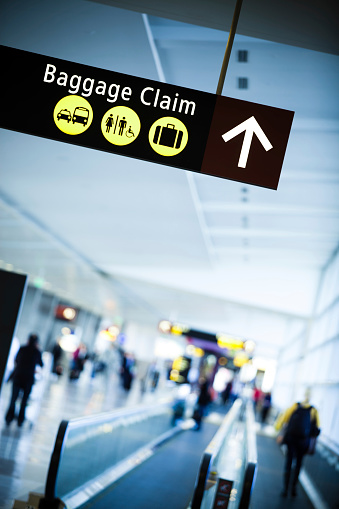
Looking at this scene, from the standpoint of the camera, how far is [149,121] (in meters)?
4.94

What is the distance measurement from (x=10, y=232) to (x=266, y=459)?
9.37m

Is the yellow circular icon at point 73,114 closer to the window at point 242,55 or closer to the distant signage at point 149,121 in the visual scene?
the distant signage at point 149,121

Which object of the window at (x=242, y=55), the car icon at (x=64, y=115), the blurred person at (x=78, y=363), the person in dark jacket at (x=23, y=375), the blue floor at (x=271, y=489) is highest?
the window at (x=242, y=55)

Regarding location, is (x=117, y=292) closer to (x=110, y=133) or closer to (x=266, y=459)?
(x=266, y=459)

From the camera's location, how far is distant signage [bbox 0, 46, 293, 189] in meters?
4.89

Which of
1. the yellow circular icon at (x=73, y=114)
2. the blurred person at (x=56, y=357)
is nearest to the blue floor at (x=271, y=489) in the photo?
the yellow circular icon at (x=73, y=114)

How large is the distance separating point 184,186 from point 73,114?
636cm

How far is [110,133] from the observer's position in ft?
16.2

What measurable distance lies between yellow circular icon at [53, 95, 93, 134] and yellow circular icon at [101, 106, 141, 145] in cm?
15

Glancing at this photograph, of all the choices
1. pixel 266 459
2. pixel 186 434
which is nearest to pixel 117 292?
pixel 186 434

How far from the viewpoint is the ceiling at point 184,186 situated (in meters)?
6.52

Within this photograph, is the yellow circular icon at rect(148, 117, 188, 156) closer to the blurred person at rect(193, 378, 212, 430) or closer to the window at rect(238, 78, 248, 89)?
the window at rect(238, 78, 248, 89)

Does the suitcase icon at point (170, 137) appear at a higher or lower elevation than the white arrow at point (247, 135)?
lower

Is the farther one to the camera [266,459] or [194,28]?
[266,459]
